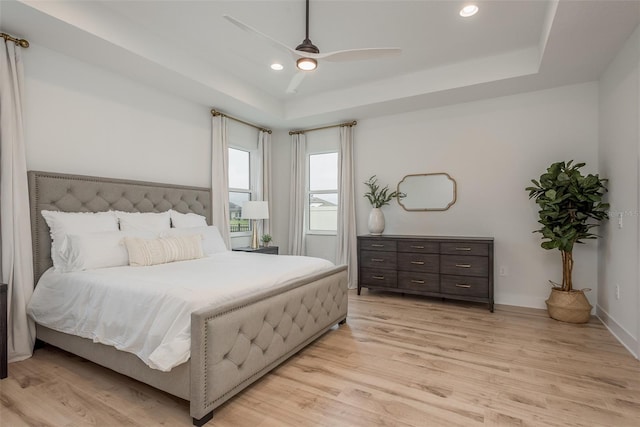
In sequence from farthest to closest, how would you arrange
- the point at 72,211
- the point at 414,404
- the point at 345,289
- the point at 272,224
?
the point at 272,224
the point at 345,289
the point at 72,211
the point at 414,404

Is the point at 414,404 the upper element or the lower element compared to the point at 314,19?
lower

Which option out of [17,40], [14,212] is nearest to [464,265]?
[14,212]

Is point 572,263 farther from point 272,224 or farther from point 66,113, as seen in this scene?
point 66,113

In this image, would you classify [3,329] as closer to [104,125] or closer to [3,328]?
[3,328]

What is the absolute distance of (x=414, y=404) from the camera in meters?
1.95

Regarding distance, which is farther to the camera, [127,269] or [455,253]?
[455,253]

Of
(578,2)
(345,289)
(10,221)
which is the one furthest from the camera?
(345,289)

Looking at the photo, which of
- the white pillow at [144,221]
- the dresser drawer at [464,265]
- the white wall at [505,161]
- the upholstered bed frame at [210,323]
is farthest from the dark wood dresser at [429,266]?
the white pillow at [144,221]

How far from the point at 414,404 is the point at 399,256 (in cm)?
250

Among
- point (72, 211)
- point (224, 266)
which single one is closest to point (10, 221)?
point (72, 211)

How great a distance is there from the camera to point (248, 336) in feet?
6.72

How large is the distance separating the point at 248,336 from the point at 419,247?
108 inches

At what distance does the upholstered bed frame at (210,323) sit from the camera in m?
1.78

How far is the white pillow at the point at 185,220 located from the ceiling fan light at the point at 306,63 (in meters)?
2.18
